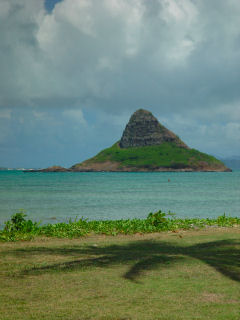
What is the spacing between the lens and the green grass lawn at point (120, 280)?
6.37 m

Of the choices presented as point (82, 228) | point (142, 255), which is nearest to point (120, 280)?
point (142, 255)

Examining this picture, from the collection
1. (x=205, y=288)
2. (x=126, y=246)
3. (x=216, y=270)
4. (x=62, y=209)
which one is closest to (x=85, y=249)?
(x=126, y=246)

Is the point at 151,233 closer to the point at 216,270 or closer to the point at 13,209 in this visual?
the point at 216,270

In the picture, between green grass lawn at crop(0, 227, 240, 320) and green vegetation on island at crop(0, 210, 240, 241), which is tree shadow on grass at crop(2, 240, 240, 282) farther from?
green vegetation on island at crop(0, 210, 240, 241)

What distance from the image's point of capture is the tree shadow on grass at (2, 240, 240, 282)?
9312 millimetres

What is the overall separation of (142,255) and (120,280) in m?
2.79

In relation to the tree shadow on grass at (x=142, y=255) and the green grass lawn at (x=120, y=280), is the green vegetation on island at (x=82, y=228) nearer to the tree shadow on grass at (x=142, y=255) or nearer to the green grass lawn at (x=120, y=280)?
the green grass lawn at (x=120, y=280)

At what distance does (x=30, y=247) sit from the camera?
1251 cm

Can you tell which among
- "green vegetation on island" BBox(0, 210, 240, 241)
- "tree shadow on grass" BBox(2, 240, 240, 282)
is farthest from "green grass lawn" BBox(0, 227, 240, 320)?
"green vegetation on island" BBox(0, 210, 240, 241)

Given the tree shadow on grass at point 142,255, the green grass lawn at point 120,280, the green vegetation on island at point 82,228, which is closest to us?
the green grass lawn at point 120,280

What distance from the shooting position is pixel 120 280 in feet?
27.0

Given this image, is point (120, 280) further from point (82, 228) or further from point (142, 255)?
point (82, 228)

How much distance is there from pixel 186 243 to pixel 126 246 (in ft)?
6.85

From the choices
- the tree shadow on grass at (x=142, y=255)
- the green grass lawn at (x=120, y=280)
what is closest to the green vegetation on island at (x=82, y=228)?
the green grass lawn at (x=120, y=280)
